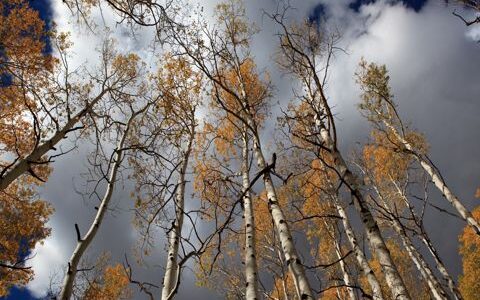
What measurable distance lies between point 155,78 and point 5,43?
3.90 meters

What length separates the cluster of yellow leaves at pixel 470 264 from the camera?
24172mm

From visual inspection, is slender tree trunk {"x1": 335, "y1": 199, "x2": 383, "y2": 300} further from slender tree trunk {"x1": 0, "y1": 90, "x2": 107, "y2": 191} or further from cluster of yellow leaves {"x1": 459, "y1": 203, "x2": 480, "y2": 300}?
cluster of yellow leaves {"x1": 459, "y1": 203, "x2": 480, "y2": 300}

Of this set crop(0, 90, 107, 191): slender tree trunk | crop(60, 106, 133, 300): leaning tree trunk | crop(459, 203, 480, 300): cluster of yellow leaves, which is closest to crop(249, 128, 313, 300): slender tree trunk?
crop(60, 106, 133, 300): leaning tree trunk

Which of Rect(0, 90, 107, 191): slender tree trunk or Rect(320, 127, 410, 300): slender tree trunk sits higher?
Rect(0, 90, 107, 191): slender tree trunk

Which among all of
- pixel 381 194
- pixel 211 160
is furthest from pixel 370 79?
pixel 211 160

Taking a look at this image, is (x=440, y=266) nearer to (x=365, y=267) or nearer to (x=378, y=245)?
(x=365, y=267)

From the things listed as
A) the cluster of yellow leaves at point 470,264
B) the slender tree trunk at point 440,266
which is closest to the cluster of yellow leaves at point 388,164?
the slender tree trunk at point 440,266

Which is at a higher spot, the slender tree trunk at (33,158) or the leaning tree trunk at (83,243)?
the slender tree trunk at (33,158)

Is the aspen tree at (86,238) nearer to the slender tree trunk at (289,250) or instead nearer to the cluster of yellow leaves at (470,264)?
the slender tree trunk at (289,250)

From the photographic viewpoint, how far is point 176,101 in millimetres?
7883

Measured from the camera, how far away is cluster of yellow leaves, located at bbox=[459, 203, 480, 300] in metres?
24.2

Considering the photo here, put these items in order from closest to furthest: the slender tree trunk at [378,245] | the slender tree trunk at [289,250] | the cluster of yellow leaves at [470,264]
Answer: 1. the slender tree trunk at [378,245]
2. the slender tree trunk at [289,250]
3. the cluster of yellow leaves at [470,264]

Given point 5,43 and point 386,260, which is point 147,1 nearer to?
point 386,260

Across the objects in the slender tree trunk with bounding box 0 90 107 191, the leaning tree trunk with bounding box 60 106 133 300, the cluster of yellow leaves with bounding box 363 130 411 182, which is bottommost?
the leaning tree trunk with bounding box 60 106 133 300
